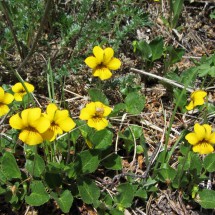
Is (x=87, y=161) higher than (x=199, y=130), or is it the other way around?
(x=199, y=130)

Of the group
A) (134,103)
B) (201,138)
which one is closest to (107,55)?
(134,103)

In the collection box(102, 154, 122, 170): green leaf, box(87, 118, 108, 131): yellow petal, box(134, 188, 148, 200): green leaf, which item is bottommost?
box(134, 188, 148, 200): green leaf

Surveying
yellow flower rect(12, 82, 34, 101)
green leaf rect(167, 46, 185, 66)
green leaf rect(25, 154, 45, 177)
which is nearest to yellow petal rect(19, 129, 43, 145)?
green leaf rect(25, 154, 45, 177)

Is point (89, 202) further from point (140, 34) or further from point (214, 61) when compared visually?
point (140, 34)

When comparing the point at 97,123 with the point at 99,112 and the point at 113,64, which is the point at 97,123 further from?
the point at 113,64

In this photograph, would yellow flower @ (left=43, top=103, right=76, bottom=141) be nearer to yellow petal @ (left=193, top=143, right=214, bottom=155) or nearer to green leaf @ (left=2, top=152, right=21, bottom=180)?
green leaf @ (left=2, top=152, right=21, bottom=180)

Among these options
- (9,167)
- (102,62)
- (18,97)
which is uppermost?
(102,62)

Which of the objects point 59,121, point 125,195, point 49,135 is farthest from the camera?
point 125,195

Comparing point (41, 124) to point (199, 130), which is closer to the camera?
point (41, 124)

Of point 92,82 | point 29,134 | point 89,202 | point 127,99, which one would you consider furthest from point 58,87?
point 29,134
